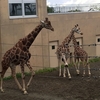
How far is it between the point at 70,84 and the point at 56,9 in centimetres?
578

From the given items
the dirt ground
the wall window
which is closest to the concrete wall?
the wall window

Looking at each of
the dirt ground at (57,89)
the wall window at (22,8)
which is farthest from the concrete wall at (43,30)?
the dirt ground at (57,89)

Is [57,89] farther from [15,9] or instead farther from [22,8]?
[22,8]

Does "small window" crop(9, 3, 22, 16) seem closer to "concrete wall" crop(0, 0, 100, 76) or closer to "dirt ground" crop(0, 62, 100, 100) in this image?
"concrete wall" crop(0, 0, 100, 76)

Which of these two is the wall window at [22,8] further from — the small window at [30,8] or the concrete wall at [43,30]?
the concrete wall at [43,30]

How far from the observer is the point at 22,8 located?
40.5 ft

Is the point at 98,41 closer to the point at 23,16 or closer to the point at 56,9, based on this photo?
the point at 56,9

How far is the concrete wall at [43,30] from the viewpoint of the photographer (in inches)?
453

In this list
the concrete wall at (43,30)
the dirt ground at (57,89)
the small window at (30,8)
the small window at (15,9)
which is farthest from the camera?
the small window at (30,8)

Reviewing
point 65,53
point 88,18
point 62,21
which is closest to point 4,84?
point 65,53

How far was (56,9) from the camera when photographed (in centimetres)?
1469

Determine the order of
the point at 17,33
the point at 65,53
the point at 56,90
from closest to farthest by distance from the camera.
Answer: the point at 56,90
the point at 65,53
the point at 17,33

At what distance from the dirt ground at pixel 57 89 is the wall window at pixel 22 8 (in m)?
2.72

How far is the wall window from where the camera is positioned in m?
12.0
